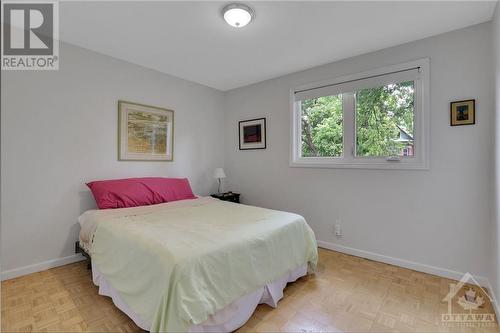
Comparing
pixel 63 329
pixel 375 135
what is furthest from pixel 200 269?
pixel 375 135

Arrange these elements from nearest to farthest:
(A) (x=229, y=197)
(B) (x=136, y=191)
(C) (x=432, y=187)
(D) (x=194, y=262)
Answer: (D) (x=194, y=262) → (C) (x=432, y=187) → (B) (x=136, y=191) → (A) (x=229, y=197)

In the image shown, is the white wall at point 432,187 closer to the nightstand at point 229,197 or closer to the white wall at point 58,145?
the nightstand at point 229,197

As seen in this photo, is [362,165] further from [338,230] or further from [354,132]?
[338,230]

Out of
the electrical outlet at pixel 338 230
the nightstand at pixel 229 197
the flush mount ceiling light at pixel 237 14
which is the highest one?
the flush mount ceiling light at pixel 237 14

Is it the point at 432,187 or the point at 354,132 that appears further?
the point at 354,132

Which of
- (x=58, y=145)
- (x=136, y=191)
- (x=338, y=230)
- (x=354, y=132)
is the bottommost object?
(x=338, y=230)

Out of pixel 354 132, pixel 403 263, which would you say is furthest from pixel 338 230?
pixel 354 132

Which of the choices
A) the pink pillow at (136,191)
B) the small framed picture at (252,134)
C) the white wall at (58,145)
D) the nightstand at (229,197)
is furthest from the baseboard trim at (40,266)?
the small framed picture at (252,134)

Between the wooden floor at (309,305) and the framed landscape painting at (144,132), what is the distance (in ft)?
4.80

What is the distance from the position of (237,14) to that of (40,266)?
3098mm

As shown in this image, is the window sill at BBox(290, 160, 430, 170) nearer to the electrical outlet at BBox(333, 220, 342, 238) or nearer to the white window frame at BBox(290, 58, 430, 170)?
the white window frame at BBox(290, 58, 430, 170)

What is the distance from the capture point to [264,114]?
12.4ft

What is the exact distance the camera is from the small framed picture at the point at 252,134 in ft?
12.4

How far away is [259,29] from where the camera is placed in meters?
2.31
